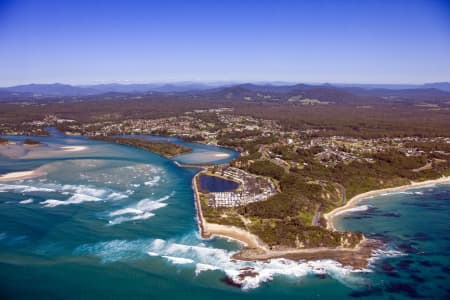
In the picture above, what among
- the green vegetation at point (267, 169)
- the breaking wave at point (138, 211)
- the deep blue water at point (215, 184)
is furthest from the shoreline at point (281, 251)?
the green vegetation at point (267, 169)

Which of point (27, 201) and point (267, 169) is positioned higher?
point (267, 169)

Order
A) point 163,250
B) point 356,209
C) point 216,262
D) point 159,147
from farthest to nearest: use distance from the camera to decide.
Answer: point 159,147
point 356,209
point 163,250
point 216,262

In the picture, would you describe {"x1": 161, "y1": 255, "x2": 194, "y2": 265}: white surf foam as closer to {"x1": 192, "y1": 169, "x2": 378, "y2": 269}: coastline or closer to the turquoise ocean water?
the turquoise ocean water

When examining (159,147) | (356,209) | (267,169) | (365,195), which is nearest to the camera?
(356,209)

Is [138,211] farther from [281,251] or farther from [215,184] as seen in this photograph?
[281,251]

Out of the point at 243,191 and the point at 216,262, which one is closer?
the point at 216,262

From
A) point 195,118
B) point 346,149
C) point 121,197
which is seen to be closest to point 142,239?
point 121,197

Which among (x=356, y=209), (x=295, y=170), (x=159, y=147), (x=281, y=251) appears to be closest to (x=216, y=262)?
(x=281, y=251)
